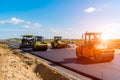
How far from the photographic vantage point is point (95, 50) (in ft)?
62.0

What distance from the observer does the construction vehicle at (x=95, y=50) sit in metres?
18.6

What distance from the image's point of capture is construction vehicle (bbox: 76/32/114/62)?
18.6 metres

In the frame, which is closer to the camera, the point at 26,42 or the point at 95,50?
the point at 95,50

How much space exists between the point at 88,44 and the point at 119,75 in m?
7.83

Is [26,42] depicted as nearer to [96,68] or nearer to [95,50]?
[95,50]

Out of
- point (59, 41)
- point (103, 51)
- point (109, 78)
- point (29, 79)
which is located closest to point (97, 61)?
point (103, 51)

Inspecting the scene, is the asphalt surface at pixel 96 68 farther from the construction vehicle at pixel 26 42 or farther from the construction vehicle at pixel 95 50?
the construction vehicle at pixel 26 42

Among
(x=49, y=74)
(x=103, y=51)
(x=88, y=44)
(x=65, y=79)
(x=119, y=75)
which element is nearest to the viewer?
(x=65, y=79)

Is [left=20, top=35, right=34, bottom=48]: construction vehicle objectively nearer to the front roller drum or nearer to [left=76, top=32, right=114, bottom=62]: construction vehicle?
[left=76, top=32, right=114, bottom=62]: construction vehicle

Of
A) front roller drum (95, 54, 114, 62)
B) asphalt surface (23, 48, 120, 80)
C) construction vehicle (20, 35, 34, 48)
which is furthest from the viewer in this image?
construction vehicle (20, 35, 34, 48)

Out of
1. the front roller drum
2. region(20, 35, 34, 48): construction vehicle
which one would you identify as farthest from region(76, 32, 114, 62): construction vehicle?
region(20, 35, 34, 48): construction vehicle

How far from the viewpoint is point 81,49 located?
69.3ft

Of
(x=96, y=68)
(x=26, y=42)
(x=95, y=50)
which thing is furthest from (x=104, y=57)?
(x=26, y=42)

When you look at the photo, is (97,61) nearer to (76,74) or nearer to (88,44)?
(88,44)
